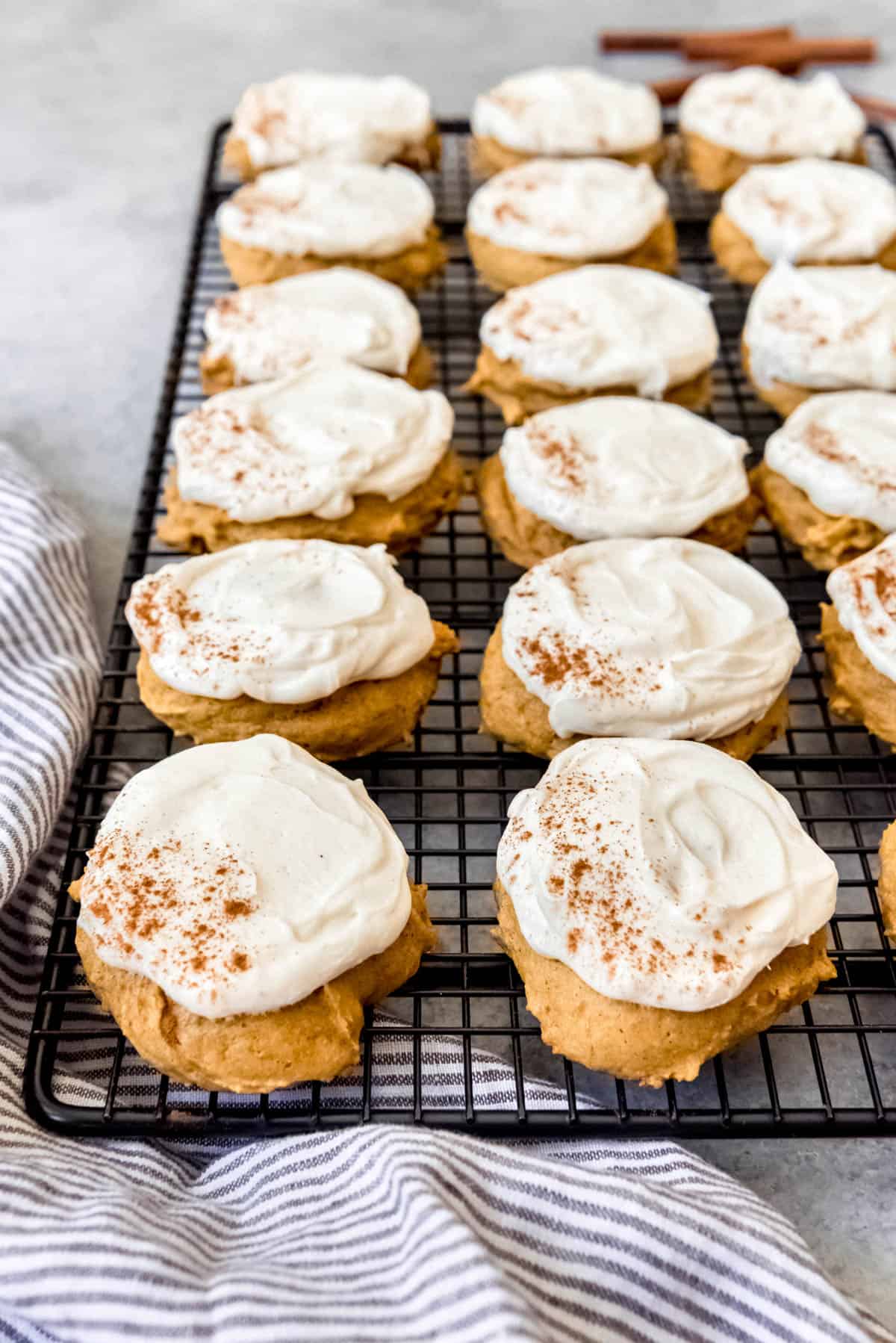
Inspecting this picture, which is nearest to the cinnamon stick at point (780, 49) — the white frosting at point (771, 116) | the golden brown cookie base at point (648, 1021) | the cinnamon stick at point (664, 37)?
the cinnamon stick at point (664, 37)

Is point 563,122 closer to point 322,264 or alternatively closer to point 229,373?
point 322,264

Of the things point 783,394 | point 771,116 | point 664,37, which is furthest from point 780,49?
point 783,394

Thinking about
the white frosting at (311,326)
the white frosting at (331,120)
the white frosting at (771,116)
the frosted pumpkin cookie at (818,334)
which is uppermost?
the white frosting at (331,120)

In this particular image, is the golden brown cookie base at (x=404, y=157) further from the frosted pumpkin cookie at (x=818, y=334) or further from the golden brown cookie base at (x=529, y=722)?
the golden brown cookie base at (x=529, y=722)

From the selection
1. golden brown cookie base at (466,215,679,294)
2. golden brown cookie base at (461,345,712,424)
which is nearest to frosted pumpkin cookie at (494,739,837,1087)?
golden brown cookie base at (461,345,712,424)

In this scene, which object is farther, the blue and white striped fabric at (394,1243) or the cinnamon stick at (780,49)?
the cinnamon stick at (780,49)

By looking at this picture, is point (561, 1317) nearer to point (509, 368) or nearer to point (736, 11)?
point (509, 368)

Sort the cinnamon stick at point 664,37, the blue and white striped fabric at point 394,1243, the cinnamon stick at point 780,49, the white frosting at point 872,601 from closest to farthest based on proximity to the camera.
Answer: the blue and white striped fabric at point 394,1243, the white frosting at point 872,601, the cinnamon stick at point 780,49, the cinnamon stick at point 664,37
